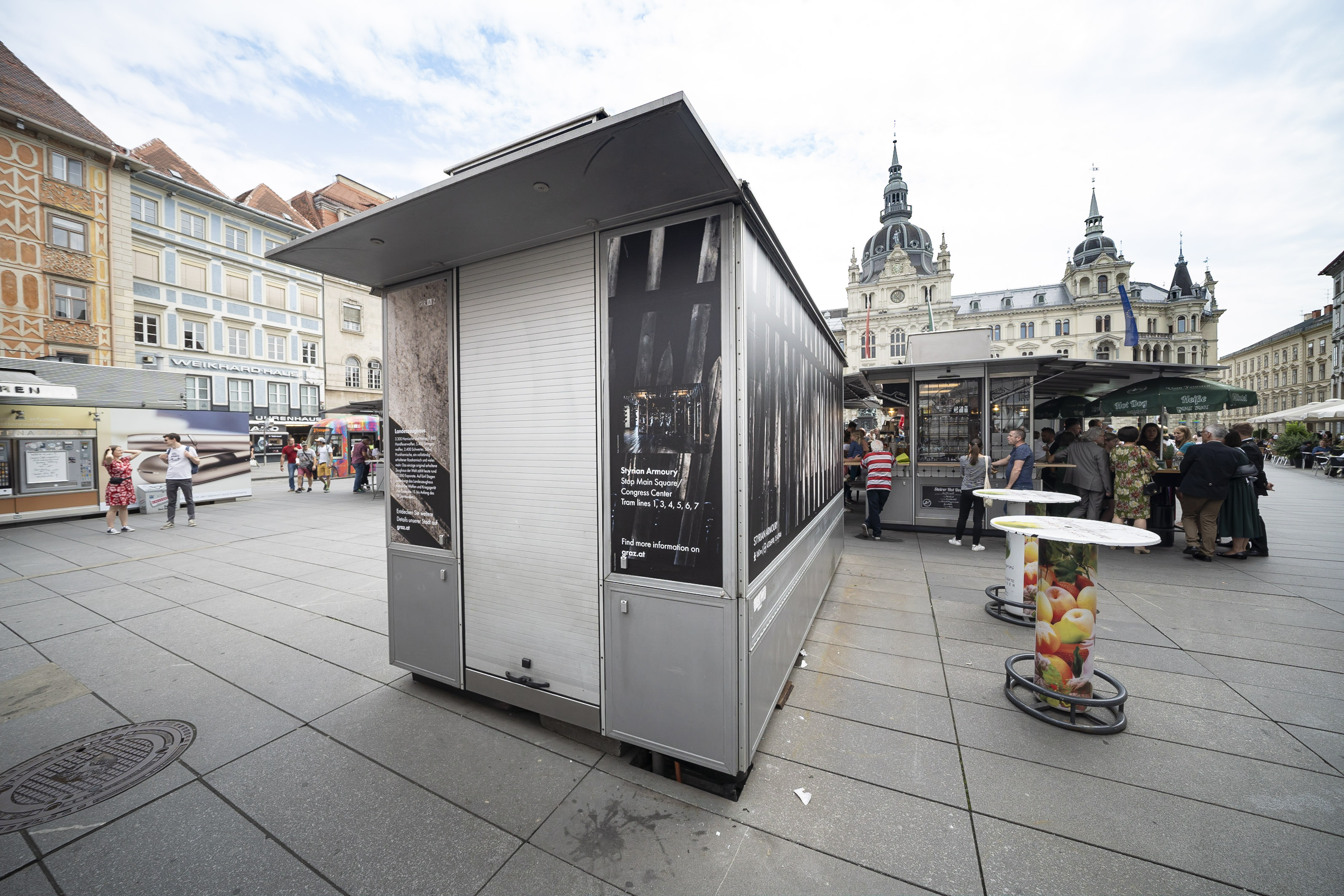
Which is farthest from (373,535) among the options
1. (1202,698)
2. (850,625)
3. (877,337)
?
(877,337)

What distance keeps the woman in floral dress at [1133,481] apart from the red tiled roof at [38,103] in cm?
3489

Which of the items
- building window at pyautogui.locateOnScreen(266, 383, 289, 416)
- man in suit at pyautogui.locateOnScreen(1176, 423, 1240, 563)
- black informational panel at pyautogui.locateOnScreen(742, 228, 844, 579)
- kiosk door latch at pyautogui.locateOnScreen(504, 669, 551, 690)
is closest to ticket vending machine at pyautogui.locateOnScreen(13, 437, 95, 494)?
kiosk door latch at pyautogui.locateOnScreen(504, 669, 551, 690)

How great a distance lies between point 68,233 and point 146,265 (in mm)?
6340

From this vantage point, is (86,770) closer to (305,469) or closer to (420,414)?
(420,414)

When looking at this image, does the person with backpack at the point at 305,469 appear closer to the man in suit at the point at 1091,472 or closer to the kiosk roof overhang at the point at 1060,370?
the kiosk roof overhang at the point at 1060,370

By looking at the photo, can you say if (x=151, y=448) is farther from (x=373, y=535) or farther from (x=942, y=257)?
(x=942, y=257)

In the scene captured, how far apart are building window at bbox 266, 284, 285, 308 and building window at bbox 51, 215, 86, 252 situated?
9940 mm

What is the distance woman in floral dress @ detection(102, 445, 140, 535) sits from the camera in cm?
923

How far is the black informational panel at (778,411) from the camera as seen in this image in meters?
2.69

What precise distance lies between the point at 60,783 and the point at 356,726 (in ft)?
4.37

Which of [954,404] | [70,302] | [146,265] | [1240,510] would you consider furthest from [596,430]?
[146,265]

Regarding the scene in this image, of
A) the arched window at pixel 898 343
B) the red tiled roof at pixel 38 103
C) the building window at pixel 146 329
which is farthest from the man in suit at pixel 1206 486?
the arched window at pixel 898 343

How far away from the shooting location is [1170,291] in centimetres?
6462

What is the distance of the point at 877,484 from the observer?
336 inches
